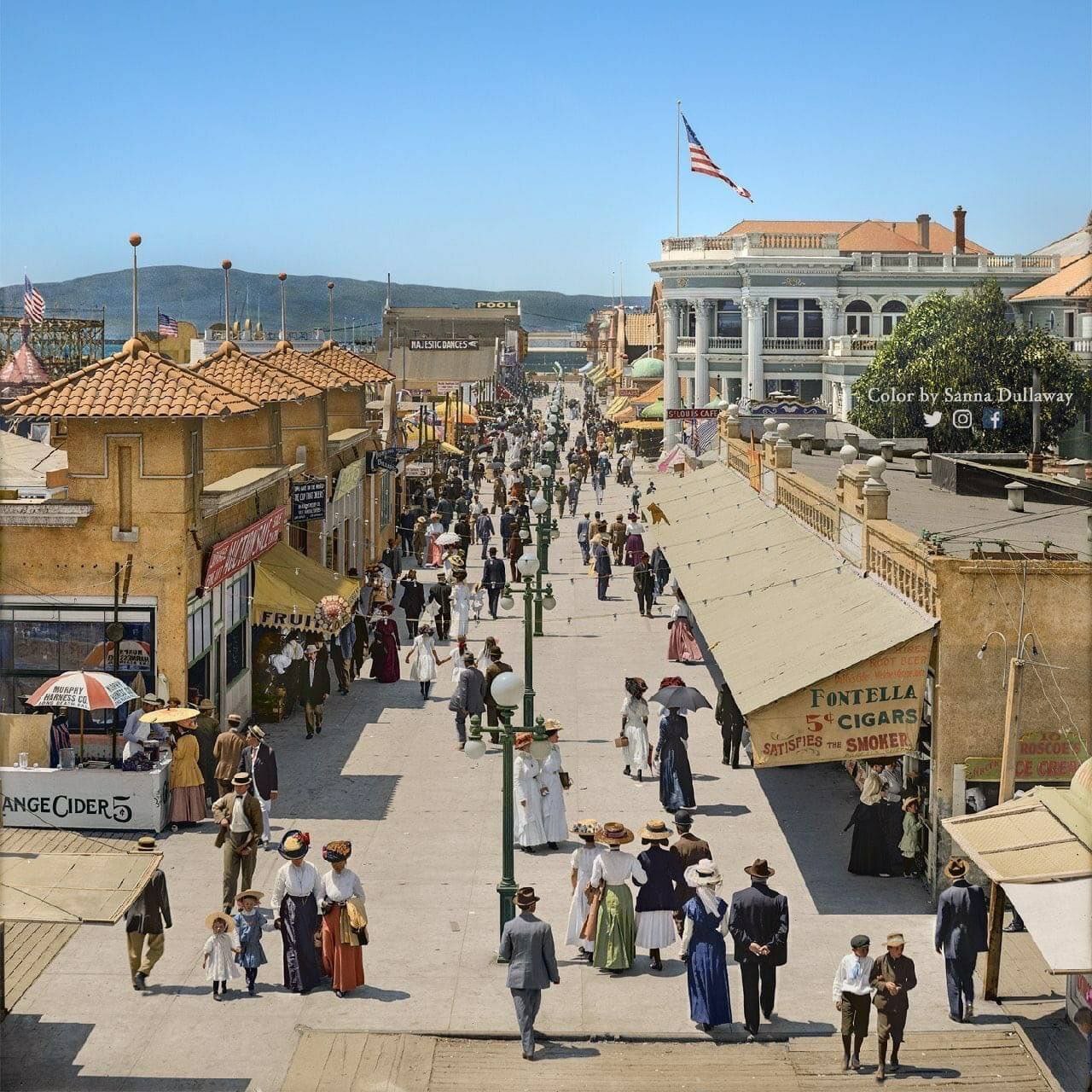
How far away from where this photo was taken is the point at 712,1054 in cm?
1205

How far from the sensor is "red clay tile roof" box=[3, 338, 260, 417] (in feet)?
62.2

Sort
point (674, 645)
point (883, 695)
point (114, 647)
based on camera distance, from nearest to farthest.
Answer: point (883, 695) < point (114, 647) < point (674, 645)

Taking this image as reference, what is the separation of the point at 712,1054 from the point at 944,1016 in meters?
2.05

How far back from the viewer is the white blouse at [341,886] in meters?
13.1

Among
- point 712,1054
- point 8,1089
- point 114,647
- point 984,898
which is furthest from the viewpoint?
point 114,647

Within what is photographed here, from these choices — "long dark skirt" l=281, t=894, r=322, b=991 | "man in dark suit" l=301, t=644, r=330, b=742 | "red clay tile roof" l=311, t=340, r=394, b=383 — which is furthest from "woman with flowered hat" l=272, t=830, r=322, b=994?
"red clay tile roof" l=311, t=340, r=394, b=383

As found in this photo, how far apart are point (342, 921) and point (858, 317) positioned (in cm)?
6218

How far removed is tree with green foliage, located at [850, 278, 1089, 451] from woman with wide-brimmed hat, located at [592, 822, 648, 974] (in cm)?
3771

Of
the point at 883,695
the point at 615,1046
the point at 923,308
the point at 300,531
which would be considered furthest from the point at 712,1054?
the point at 923,308

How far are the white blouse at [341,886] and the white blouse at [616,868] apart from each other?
6.67 feet

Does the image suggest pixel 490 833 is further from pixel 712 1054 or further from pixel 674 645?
pixel 674 645

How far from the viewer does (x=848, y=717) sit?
1546 centimetres

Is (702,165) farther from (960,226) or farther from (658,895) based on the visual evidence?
(658,895)

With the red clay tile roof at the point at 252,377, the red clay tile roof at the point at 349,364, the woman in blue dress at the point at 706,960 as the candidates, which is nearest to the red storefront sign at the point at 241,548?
the red clay tile roof at the point at 252,377
